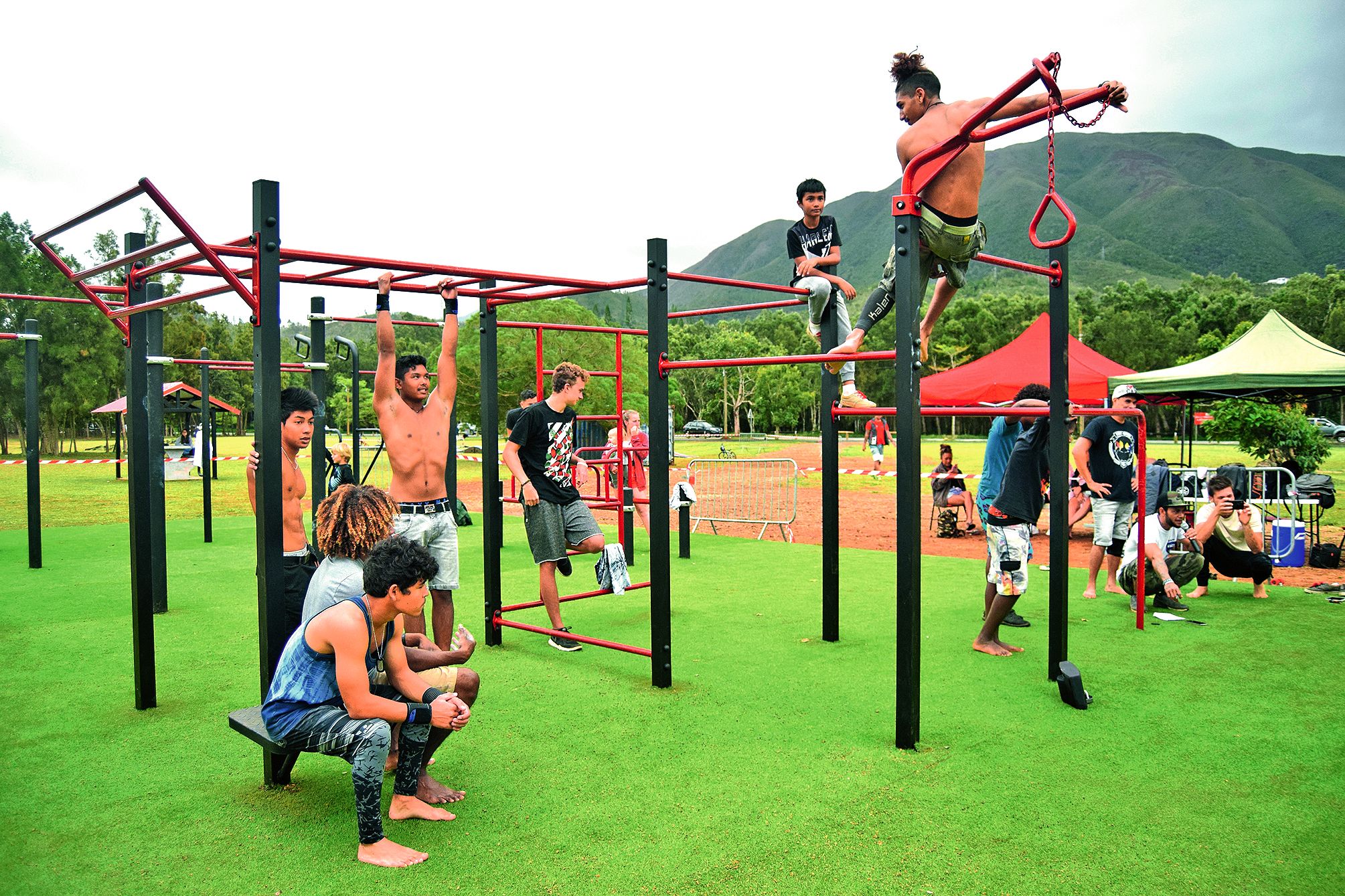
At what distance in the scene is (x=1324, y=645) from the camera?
5.68m

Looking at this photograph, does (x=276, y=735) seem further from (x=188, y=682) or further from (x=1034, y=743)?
(x=1034, y=743)

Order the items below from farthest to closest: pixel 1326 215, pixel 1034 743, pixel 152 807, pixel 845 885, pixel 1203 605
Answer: pixel 1326 215
pixel 1203 605
pixel 1034 743
pixel 152 807
pixel 845 885

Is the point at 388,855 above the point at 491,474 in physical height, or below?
below

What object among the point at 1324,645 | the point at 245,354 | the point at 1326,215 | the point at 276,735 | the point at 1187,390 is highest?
the point at 1326,215

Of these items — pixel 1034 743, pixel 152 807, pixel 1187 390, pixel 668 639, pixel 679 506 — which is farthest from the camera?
pixel 1187 390

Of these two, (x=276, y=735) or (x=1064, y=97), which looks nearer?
(x=276, y=735)

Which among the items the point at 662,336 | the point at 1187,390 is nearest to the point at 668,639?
the point at 662,336

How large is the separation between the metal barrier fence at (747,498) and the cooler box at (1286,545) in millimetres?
5081

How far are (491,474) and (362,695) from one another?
2939mm

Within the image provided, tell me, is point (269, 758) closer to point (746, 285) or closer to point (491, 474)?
point (491, 474)

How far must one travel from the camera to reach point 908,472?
12.8 feet

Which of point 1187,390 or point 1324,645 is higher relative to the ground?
point 1187,390

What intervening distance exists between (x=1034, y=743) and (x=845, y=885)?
65.0 inches

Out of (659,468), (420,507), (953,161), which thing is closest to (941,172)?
(953,161)
